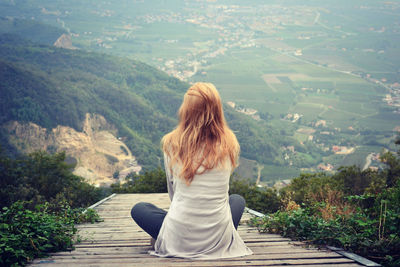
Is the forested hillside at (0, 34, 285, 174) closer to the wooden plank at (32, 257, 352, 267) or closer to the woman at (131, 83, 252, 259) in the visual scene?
the wooden plank at (32, 257, 352, 267)

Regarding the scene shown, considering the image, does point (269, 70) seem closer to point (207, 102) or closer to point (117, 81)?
point (117, 81)

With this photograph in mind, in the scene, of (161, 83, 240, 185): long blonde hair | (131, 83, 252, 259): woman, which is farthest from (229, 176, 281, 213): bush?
(161, 83, 240, 185): long blonde hair

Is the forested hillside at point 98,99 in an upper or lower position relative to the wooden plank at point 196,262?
lower

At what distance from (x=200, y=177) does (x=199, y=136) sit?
27 cm

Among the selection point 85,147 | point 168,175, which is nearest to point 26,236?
point 168,175

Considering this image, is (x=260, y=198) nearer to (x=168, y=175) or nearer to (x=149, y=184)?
(x=149, y=184)

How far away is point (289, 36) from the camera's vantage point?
490 feet

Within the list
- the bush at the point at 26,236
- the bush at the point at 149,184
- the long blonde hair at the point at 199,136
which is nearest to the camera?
the long blonde hair at the point at 199,136

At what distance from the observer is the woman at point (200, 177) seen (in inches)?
86.2

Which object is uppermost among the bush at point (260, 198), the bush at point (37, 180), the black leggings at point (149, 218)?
the black leggings at point (149, 218)

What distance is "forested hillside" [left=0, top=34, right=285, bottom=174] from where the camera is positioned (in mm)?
49750

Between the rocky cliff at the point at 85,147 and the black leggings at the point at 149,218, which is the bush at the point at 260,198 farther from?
the rocky cliff at the point at 85,147

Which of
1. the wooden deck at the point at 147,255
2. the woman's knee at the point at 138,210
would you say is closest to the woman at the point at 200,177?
the wooden deck at the point at 147,255

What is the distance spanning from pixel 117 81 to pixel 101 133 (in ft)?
95.5
